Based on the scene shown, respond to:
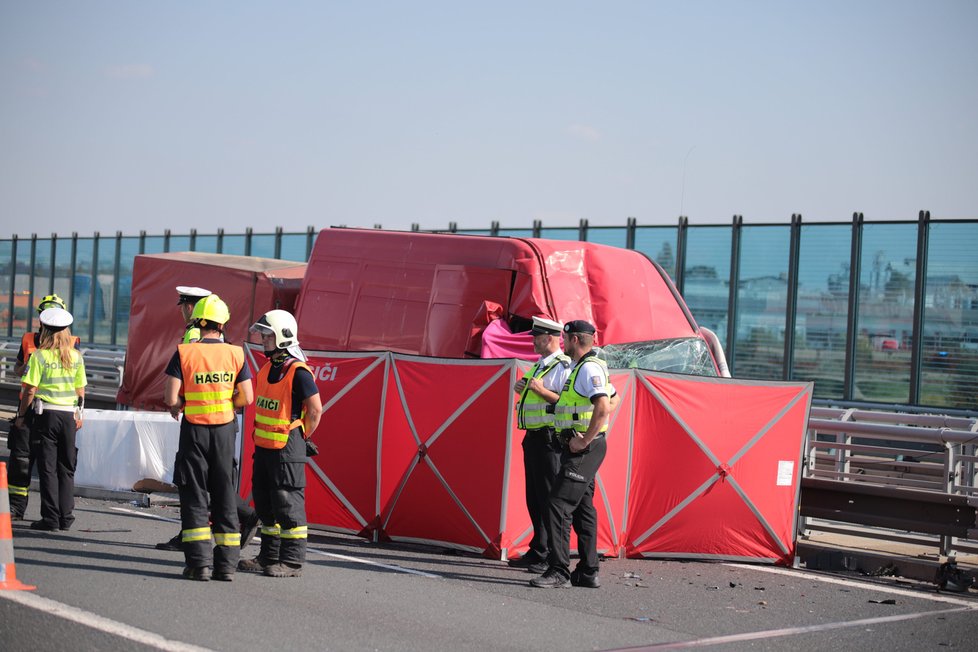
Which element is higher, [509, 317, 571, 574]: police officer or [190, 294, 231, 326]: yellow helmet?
[190, 294, 231, 326]: yellow helmet

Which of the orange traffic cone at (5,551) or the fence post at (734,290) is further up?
the fence post at (734,290)

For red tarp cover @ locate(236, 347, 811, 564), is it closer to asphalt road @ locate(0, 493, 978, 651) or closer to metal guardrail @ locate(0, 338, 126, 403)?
asphalt road @ locate(0, 493, 978, 651)

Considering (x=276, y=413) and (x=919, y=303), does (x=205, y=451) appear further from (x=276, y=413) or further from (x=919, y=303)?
(x=919, y=303)

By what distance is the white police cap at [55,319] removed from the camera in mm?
10594

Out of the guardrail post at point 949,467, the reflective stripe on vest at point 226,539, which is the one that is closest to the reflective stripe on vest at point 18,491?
the reflective stripe on vest at point 226,539

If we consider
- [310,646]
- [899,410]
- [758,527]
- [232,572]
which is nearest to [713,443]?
[758,527]

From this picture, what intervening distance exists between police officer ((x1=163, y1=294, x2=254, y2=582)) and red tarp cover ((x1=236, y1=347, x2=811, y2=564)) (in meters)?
2.56

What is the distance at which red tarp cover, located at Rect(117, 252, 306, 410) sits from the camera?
647 inches

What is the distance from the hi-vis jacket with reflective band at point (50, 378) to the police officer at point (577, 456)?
4.44 metres

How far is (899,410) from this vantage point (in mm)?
19703

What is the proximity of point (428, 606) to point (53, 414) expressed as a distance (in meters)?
4.33

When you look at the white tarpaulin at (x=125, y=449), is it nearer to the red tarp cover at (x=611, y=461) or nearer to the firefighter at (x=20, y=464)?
the firefighter at (x=20, y=464)

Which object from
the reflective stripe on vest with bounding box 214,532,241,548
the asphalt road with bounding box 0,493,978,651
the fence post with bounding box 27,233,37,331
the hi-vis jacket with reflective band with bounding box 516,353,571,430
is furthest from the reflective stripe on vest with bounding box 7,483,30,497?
the fence post with bounding box 27,233,37,331

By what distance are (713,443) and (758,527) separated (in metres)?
0.88
